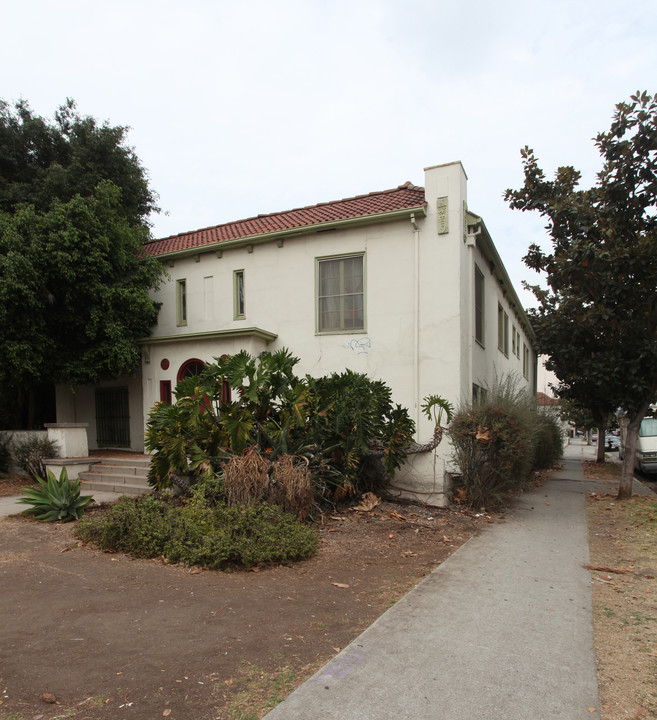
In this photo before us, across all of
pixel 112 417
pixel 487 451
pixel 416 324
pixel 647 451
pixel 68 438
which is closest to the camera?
pixel 487 451

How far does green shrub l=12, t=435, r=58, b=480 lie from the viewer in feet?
39.3

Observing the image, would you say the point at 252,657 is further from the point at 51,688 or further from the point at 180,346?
the point at 180,346

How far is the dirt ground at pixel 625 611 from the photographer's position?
3.23 metres

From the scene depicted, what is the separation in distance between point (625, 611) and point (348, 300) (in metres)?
8.40

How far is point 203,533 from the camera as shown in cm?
625

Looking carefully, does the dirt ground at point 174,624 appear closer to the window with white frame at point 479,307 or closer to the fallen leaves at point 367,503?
the fallen leaves at point 367,503

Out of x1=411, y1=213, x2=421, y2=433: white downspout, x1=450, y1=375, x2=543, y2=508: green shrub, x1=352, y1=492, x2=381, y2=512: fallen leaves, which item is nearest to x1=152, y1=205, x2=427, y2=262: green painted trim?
x1=411, y1=213, x2=421, y2=433: white downspout

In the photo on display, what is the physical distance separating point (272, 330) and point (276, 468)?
5.77m

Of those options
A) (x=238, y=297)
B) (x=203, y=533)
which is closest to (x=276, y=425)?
(x=203, y=533)

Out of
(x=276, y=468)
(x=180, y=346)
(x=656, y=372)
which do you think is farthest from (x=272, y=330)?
(x=656, y=372)

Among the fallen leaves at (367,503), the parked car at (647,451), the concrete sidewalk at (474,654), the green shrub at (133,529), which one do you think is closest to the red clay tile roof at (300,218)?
the fallen leaves at (367,503)

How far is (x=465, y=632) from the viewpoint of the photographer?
13.6 ft

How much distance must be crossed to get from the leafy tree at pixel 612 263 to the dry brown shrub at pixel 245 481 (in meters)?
A: 6.92

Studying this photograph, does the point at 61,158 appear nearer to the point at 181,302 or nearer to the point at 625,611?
the point at 181,302
